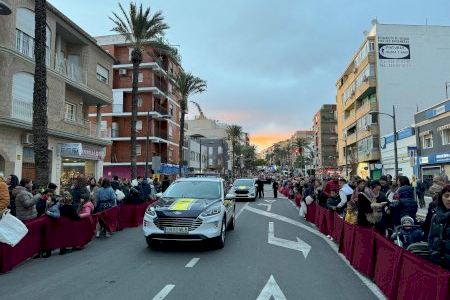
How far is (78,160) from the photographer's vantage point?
92.6 ft

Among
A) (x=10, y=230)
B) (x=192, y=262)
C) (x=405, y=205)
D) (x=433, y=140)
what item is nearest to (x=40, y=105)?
(x=10, y=230)

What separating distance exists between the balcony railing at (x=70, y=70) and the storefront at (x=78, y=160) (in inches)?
170

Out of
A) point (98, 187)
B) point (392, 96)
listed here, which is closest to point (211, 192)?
point (98, 187)

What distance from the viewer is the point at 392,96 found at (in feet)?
Answer: 164

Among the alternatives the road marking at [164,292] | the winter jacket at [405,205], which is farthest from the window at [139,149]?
the road marking at [164,292]

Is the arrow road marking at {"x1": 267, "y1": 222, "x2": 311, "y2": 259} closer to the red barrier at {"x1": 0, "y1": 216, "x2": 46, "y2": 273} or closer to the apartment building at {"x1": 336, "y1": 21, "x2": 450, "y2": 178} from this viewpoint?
the red barrier at {"x1": 0, "y1": 216, "x2": 46, "y2": 273}

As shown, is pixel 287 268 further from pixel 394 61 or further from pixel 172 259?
pixel 394 61

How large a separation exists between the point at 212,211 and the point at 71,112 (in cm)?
2067

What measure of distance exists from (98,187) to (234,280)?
7918 millimetres

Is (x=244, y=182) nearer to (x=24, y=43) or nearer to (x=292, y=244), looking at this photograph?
(x=24, y=43)

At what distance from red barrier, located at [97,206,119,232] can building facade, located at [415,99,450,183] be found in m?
24.9

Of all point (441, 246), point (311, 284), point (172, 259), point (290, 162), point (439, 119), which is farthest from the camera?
point (290, 162)

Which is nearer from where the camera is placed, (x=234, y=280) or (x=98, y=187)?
(x=234, y=280)

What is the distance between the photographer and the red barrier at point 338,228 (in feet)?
34.3
